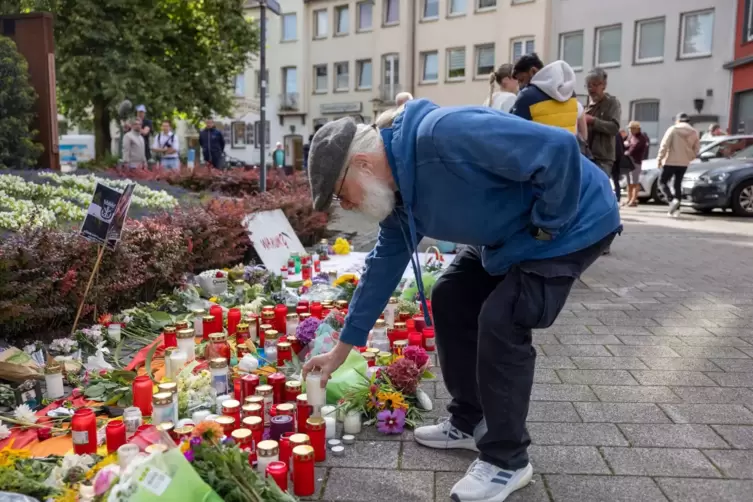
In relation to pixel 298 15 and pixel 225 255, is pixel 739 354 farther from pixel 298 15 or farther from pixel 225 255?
pixel 298 15

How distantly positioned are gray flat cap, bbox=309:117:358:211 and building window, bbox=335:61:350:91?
35.9 metres

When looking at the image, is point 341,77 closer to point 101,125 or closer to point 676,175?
point 101,125

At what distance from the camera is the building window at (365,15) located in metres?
35.8

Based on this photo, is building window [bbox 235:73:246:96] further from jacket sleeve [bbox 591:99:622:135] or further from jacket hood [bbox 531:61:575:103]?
jacket hood [bbox 531:61:575:103]

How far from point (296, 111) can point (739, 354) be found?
36335mm

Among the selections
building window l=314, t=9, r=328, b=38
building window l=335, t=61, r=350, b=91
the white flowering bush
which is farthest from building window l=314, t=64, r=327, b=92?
the white flowering bush

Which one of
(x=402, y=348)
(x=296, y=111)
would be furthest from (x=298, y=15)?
(x=402, y=348)

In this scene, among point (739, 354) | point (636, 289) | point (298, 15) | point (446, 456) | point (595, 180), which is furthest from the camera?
point (298, 15)

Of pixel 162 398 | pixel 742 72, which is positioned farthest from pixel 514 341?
pixel 742 72

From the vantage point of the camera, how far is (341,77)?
3747cm

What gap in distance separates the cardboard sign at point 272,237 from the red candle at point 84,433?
3808 mm

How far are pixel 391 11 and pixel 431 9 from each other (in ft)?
7.83

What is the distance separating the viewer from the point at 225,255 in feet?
19.7

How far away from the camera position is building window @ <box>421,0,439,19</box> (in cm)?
3334
